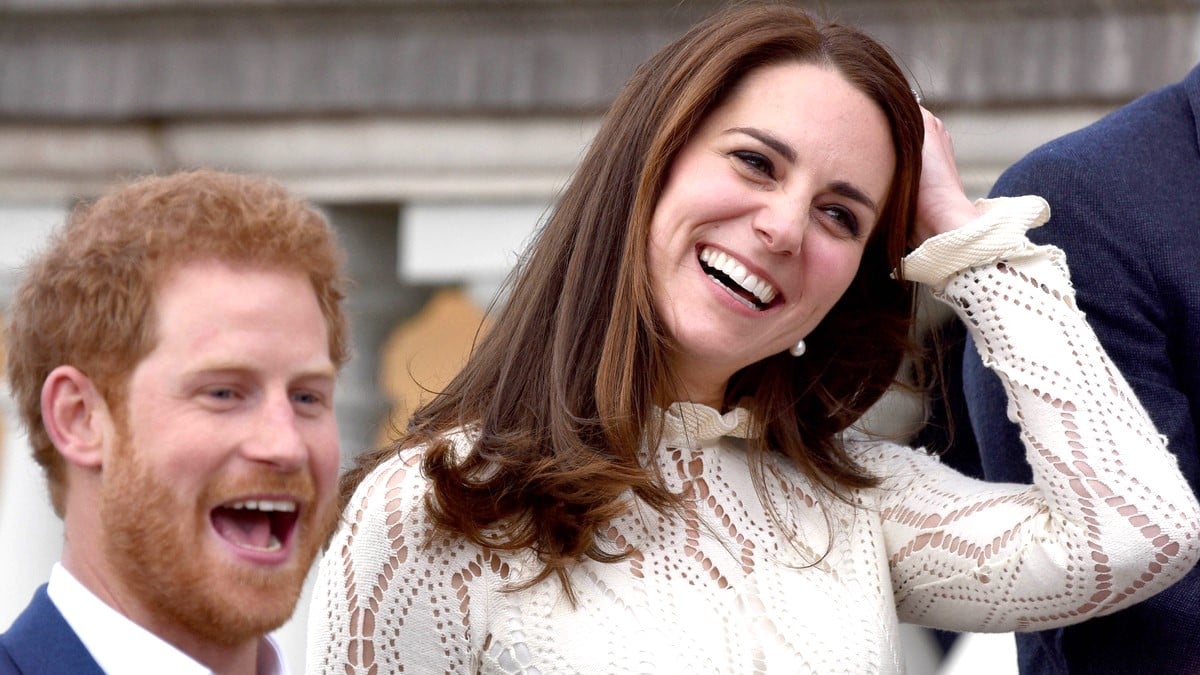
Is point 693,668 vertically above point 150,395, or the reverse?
point 150,395

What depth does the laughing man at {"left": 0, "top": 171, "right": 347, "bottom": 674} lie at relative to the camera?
1656mm

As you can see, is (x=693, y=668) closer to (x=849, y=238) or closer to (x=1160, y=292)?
(x=849, y=238)

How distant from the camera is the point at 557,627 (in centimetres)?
220

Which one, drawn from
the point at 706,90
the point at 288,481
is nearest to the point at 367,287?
the point at 706,90

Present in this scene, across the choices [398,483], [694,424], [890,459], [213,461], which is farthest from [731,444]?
[213,461]

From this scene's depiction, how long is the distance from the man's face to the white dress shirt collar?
0.07 ft

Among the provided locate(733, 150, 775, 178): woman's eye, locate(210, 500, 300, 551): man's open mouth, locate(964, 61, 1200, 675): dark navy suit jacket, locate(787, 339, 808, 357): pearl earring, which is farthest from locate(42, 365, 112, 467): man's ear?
locate(964, 61, 1200, 675): dark navy suit jacket

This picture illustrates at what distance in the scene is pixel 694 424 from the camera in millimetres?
2408

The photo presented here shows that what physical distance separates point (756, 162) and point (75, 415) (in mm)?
943

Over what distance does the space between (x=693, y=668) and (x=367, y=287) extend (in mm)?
2359

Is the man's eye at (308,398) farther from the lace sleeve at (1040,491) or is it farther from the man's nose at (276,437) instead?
the lace sleeve at (1040,491)

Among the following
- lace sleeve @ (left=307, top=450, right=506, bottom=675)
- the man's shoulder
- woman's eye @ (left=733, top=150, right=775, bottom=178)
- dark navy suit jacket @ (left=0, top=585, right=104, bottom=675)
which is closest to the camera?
dark navy suit jacket @ (left=0, top=585, right=104, bottom=675)

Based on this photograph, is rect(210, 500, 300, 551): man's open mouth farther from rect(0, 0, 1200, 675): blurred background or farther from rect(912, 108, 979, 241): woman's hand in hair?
rect(0, 0, 1200, 675): blurred background

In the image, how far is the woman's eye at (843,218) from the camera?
234 centimetres
